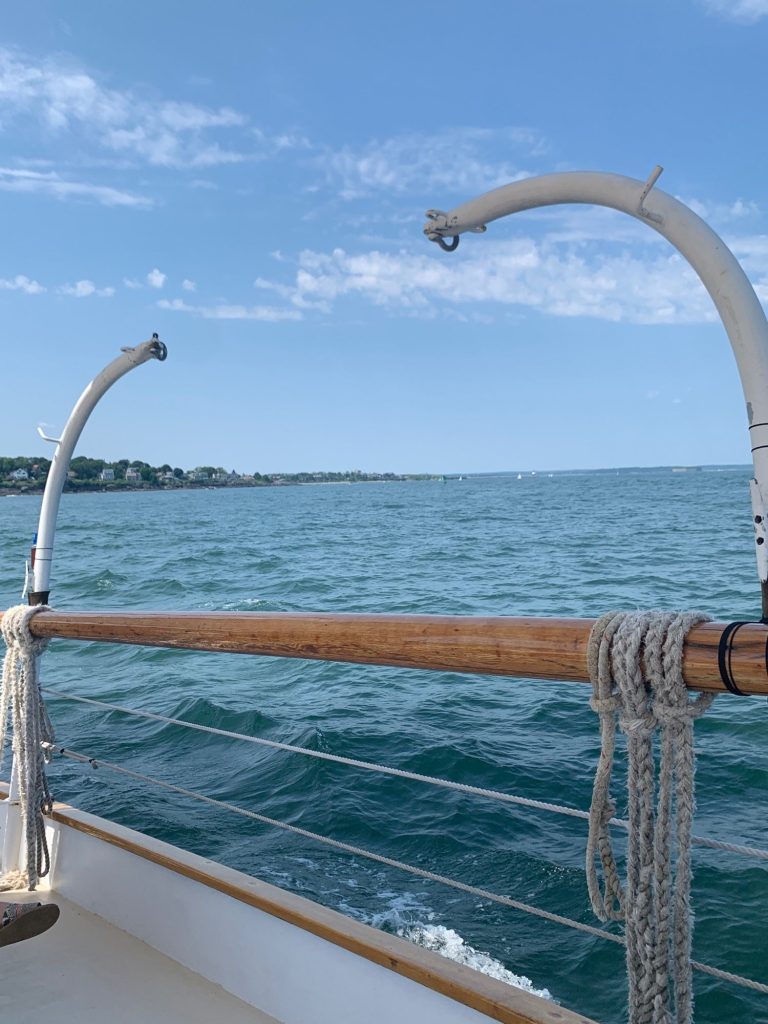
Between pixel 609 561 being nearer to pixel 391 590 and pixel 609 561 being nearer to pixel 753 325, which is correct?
pixel 391 590

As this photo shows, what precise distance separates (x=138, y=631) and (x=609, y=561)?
19.2 m

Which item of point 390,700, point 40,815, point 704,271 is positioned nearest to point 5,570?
point 390,700

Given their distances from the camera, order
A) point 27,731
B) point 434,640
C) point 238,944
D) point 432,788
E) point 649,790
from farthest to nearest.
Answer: point 432,788 → point 27,731 → point 238,944 → point 434,640 → point 649,790

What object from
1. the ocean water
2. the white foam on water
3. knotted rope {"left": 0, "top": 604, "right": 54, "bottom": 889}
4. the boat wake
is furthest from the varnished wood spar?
the ocean water

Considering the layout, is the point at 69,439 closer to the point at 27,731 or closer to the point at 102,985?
the point at 27,731

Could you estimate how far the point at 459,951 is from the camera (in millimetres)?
3635

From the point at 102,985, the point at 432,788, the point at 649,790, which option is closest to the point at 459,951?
the point at 432,788

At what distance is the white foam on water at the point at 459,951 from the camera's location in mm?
3434

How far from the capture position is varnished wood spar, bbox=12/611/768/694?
1.13 meters

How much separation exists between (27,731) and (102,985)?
819 mm

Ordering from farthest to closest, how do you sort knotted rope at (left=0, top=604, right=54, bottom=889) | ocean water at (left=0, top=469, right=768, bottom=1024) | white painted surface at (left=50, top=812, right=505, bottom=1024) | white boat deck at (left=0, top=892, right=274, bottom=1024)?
ocean water at (left=0, top=469, right=768, bottom=1024), knotted rope at (left=0, top=604, right=54, bottom=889), white boat deck at (left=0, top=892, right=274, bottom=1024), white painted surface at (left=50, top=812, right=505, bottom=1024)

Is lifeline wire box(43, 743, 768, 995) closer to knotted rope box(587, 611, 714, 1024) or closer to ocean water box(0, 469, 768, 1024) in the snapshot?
knotted rope box(587, 611, 714, 1024)

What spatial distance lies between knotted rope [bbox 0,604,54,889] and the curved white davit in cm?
192

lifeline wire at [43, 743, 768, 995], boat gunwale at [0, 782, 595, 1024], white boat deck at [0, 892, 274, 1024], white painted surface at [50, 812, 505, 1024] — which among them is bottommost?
white boat deck at [0, 892, 274, 1024]
